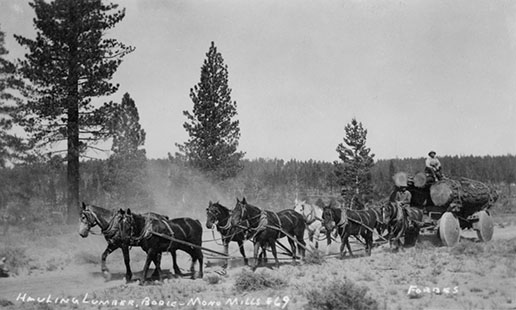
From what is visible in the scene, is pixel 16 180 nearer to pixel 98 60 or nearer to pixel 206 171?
pixel 98 60

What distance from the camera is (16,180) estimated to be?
24.1 metres

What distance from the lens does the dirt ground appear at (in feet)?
30.5

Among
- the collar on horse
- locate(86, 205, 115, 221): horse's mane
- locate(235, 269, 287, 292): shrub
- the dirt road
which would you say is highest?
locate(86, 205, 115, 221): horse's mane

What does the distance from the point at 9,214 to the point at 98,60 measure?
12.0 meters

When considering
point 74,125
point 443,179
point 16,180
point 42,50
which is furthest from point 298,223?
point 16,180

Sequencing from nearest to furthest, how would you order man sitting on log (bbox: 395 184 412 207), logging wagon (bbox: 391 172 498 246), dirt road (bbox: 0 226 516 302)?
dirt road (bbox: 0 226 516 302) → logging wagon (bbox: 391 172 498 246) → man sitting on log (bbox: 395 184 412 207)

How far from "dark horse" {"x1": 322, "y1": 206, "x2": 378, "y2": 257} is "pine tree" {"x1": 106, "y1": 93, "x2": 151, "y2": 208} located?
22602 millimetres

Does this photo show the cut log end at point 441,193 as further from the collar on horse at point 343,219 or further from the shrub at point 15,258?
the shrub at point 15,258

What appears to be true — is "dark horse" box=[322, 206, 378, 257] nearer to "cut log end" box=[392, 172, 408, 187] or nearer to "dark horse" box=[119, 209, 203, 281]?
"cut log end" box=[392, 172, 408, 187]

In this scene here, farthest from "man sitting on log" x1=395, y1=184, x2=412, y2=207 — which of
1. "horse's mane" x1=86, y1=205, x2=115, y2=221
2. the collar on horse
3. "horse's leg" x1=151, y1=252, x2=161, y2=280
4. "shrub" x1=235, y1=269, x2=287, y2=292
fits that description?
"horse's mane" x1=86, y1=205, x2=115, y2=221

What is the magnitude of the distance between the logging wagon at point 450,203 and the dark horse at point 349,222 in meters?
2.16

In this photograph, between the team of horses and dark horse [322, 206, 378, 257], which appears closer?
the team of horses

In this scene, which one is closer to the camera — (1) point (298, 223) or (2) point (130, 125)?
(1) point (298, 223)

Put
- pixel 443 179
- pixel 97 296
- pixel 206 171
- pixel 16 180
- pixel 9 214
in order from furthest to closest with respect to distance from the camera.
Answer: pixel 206 171
pixel 9 214
pixel 16 180
pixel 443 179
pixel 97 296
